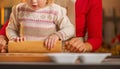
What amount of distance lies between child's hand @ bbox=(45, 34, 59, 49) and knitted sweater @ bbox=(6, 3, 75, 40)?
0.17 ft

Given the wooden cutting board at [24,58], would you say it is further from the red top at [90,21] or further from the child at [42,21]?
the red top at [90,21]

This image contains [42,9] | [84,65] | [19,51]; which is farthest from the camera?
[42,9]

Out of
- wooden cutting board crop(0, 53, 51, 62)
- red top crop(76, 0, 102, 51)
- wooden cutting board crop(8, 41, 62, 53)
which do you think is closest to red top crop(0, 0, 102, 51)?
red top crop(76, 0, 102, 51)

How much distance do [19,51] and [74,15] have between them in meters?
0.30

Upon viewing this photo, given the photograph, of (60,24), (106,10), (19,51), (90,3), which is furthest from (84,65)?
(106,10)

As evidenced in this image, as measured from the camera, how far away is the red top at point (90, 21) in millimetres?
1139

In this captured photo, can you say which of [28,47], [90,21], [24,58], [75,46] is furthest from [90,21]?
[24,58]

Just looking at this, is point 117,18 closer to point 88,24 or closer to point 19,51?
point 88,24

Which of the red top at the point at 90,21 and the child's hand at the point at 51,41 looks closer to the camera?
the child's hand at the point at 51,41

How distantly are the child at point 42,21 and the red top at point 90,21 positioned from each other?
77mm

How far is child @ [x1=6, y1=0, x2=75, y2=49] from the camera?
105 cm

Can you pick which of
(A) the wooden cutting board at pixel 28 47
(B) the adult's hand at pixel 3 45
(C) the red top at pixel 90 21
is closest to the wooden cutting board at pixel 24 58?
(A) the wooden cutting board at pixel 28 47

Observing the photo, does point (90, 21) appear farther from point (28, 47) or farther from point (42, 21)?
point (28, 47)

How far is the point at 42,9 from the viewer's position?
106 centimetres
